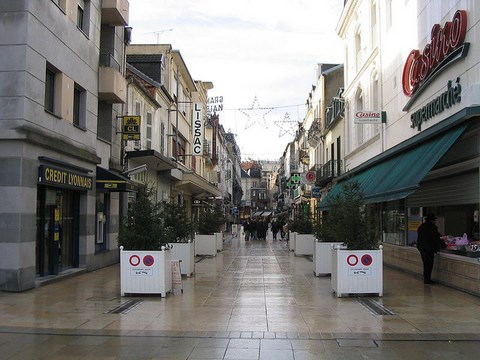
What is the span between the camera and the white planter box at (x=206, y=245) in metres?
21.7

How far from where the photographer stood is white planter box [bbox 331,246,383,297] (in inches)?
412

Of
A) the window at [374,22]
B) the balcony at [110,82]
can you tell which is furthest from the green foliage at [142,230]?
the window at [374,22]

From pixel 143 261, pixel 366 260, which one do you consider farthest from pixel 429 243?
pixel 143 261

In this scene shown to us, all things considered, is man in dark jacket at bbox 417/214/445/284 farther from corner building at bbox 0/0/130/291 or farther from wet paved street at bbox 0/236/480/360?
corner building at bbox 0/0/130/291

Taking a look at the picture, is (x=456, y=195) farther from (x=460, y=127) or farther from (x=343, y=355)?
(x=343, y=355)

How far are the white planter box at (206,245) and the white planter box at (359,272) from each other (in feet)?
38.2

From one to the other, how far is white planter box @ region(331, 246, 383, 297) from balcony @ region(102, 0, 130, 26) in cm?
1077

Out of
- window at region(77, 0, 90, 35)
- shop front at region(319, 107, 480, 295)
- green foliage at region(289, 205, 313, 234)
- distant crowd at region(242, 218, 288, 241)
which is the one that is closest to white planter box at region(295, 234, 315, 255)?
green foliage at region(289, 205, 313, 234)

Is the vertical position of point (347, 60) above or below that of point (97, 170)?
above

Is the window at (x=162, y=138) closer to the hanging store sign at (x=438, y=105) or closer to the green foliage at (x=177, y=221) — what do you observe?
the green foliage at (x=177, y=221)

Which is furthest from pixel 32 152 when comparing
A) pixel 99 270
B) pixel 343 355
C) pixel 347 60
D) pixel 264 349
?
pixel 347 60

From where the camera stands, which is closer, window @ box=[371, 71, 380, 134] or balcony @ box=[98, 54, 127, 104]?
balcony @ box=[98, 54, 127, 104]

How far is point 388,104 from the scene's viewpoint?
17938 mm

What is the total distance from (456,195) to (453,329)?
527 centimetres
